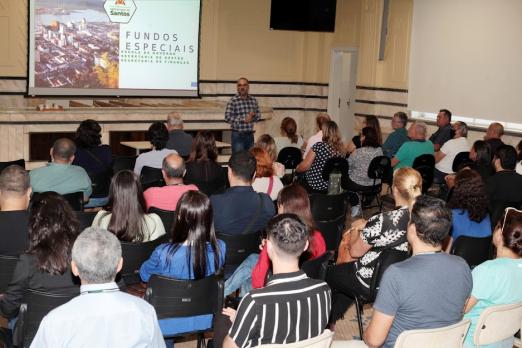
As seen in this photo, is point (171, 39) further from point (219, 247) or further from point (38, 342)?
point (38, 342)

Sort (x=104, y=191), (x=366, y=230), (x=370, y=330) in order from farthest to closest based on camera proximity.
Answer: (x=104, y=191) → (x=366, y=230) → (x=370, y=330)

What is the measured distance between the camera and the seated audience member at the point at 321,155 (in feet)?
25.8

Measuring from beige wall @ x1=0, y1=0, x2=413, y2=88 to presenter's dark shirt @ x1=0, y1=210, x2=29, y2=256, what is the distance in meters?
8.11

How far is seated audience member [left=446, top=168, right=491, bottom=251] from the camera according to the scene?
197 inches

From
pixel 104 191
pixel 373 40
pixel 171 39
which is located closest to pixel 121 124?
pixel 171 39

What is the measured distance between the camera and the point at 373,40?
1324 cm

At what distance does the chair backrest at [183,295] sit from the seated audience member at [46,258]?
1.33 feet

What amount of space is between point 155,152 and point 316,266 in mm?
3579

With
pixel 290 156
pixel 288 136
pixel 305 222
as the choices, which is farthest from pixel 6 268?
pixel 288 136

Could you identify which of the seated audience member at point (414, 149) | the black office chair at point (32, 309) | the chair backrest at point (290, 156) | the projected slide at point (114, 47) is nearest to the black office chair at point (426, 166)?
the seated audience member at point (414, 149)

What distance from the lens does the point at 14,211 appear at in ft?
13.8

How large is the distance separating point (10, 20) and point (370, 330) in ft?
32.6

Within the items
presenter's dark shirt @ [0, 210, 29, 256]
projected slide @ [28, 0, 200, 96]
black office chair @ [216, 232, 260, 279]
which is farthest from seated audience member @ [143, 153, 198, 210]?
projected slide @ [28, 0, 200, 96]

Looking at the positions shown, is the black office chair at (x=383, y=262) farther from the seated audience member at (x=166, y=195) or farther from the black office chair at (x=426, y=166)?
the black office chair at (x=426, y=166)
